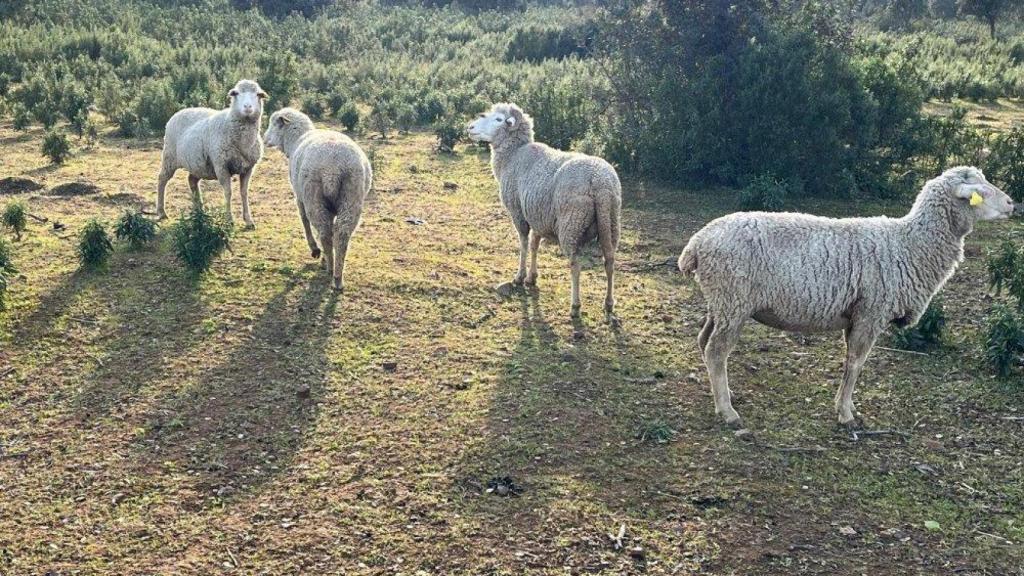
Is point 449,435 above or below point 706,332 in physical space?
below

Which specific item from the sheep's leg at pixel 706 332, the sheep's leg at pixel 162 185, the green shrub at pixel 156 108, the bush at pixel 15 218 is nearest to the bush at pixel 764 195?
the sheep's leg at pixel 706 332

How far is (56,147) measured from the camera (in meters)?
13.5

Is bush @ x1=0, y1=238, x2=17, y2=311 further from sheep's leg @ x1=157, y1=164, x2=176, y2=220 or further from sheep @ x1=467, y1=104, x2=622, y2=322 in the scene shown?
sheep @ x1=467, y1=104, x2=622, y2=322

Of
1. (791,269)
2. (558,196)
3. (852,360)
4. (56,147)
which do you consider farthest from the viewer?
(56,147)

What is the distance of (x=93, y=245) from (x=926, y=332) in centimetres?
777

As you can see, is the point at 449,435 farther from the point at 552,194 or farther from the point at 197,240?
the point at 197,240

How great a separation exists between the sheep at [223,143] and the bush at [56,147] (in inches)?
139

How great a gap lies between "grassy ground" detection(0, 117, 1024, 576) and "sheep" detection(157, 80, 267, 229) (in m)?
1.39

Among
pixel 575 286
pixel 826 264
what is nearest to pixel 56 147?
pixel 575 286

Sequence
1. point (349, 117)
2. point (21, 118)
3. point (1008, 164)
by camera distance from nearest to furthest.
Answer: point (1008, 164)
point (21, 118)
point (349, 117)

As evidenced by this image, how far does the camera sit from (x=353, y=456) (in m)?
5.87

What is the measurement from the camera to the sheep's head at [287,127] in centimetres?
985

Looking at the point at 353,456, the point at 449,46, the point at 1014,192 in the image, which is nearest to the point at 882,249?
the point at 353,456

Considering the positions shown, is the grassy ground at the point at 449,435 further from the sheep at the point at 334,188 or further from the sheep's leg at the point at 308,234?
the sheep at the point at 334,188
